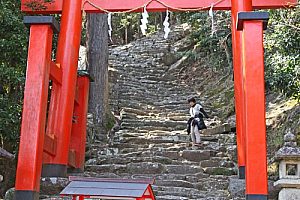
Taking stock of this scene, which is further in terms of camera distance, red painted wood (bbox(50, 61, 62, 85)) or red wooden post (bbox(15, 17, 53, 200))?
red painted wood (bbox(50, 61, 62, 85))

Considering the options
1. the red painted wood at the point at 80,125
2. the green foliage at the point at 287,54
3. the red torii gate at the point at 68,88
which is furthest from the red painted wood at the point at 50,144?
the green foliage at the point at 287,54

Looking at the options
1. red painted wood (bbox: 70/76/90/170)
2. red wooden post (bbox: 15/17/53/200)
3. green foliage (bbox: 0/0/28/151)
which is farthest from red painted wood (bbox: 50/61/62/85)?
red painted wood (bbox: 70/76/90/170)

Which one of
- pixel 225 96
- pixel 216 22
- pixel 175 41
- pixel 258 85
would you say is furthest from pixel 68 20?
pixel 175 41

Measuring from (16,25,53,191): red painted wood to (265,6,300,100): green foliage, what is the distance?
3.77 meters

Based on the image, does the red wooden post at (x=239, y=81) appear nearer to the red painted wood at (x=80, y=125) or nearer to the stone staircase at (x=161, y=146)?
the stone staircase at (x=161, y=146)

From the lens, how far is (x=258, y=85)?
595cm

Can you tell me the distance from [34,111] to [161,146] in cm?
376

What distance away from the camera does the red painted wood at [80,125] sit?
789cm

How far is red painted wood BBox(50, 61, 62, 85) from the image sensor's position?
6.65 metres

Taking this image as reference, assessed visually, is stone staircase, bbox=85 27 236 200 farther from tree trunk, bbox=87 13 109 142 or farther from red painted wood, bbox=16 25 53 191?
red painted wood, bbox=16 25 53 191

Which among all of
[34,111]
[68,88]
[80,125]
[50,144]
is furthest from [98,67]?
[34,111]

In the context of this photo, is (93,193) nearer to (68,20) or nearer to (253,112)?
(253,112)

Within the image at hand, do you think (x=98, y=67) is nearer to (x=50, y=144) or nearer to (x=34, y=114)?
(x=50, y=144)

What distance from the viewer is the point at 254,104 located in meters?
5.89
